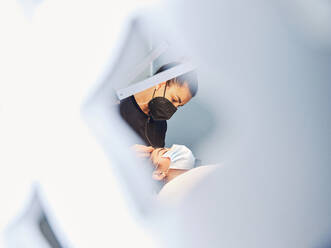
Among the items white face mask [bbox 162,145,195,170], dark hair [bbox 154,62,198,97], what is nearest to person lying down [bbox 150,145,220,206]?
white face mask [bbox 162,145,195,170]

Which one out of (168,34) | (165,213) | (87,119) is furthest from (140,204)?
(168,34)

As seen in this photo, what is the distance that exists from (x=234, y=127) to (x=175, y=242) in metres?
0.22

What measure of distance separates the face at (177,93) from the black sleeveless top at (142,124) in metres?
0.04

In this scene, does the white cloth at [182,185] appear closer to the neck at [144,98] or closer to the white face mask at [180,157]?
the white face mask at [180,157]

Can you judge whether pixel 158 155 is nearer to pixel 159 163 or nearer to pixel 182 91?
pixel 159 163

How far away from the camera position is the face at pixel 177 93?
0.51 m

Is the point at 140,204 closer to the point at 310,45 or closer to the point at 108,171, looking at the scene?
the point at 108,171

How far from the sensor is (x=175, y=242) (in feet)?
1.62

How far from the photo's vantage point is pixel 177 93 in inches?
20.1

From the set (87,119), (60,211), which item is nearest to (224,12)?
(87,119)

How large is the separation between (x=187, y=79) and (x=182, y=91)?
22 millimetres

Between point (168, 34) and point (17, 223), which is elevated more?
point (168, 34)

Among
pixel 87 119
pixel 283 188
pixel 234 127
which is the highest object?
pixel 87 119

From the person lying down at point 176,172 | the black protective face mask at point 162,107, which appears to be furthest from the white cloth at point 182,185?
the black protective face mask at point 162,107
